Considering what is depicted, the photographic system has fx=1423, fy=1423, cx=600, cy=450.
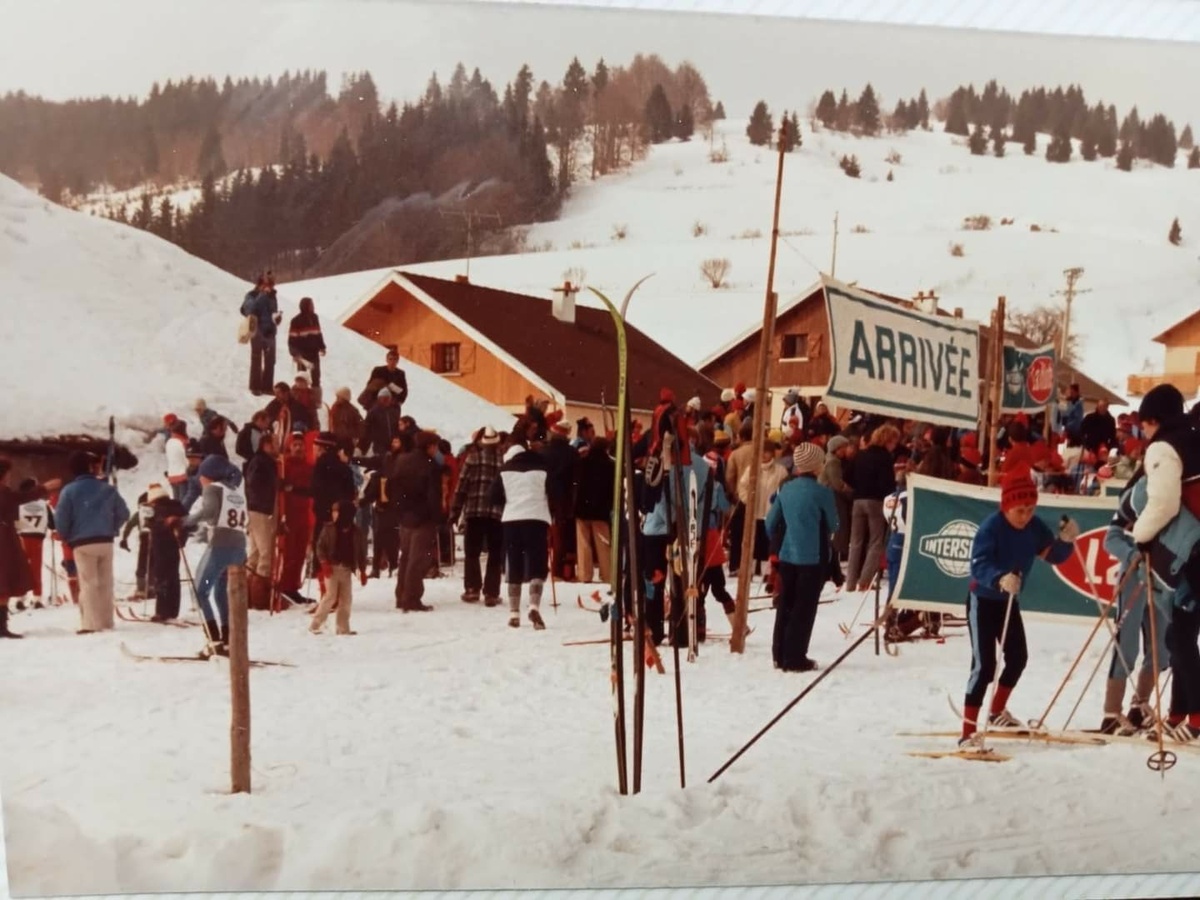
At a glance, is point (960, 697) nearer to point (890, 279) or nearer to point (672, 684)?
point (672, 684)

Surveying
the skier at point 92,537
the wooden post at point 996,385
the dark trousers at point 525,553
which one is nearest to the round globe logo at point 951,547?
the wooden post at point 996,385

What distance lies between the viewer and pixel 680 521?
5.43 m

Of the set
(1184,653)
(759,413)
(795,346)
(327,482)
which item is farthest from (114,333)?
(1184,653)

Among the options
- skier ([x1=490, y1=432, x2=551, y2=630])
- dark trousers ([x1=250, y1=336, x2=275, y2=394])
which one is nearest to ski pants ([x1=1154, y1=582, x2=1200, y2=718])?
skier ([x1=490, y1=432, x2=551, y2=630])

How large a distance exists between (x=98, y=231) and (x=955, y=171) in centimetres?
335

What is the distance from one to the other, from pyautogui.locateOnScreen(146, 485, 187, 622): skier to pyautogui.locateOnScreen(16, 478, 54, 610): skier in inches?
14.0

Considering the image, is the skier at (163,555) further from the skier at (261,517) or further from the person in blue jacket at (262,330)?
the person in blue jacket at (262,330)

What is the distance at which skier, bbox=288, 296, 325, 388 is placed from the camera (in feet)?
16.8

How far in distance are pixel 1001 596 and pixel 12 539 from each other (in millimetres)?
3630

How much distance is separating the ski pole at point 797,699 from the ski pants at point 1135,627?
911mm

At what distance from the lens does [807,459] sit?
18.7 ft

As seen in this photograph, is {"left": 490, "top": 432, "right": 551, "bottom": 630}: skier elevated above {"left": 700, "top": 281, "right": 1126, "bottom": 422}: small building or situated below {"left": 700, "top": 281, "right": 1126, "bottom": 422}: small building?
below

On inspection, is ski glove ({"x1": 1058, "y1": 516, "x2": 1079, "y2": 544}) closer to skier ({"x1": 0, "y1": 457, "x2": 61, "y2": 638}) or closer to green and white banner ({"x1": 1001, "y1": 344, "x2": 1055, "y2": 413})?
green and white banner ({"x1": 1001, "y1": 344, "x2": 1055, "y2": 413})

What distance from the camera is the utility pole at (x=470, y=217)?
535 centimetres
